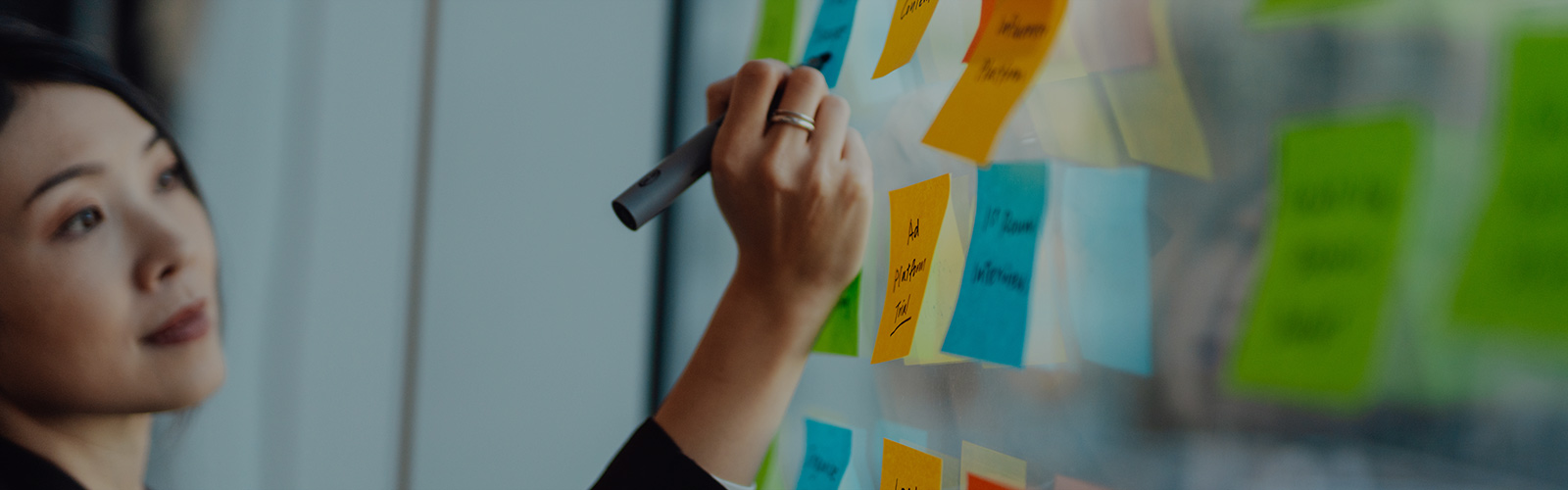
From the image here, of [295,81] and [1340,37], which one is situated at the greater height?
[1340,37]

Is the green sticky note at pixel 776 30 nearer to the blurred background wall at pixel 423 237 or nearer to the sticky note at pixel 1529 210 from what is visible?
the blurred background wall at pixel 423 237

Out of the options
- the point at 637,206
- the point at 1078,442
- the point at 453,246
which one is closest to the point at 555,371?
the point at 453,246

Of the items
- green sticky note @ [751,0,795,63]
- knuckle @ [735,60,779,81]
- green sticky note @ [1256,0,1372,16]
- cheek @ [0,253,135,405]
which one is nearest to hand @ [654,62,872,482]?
knuckle @ [735,60,779,81]

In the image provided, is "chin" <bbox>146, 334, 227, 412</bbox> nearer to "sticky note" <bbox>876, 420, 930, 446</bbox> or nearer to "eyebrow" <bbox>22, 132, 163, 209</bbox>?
"eyebrow" <bbox>22, 132, 163, 209</bbox>

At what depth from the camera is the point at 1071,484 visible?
0.37 metres

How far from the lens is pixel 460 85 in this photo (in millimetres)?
755

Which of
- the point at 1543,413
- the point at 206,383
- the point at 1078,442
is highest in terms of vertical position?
the point at 1543,413

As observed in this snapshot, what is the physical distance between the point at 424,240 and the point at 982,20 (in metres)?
0.58

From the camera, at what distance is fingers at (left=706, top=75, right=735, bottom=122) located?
530 mm

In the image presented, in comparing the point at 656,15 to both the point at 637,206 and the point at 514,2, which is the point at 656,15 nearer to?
the point at 514,2

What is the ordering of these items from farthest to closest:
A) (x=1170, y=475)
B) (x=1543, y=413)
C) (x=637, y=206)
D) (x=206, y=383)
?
(x=206, y=383) < (x=637, y=206) < (x=1170, y=475) < (x=1543, y=413)

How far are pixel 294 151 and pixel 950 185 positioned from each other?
0.63 m

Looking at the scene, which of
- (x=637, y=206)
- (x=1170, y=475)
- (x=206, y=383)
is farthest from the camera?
(x=206, y=383)

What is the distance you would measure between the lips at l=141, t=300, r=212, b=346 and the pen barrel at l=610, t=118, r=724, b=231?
1.58 ft
